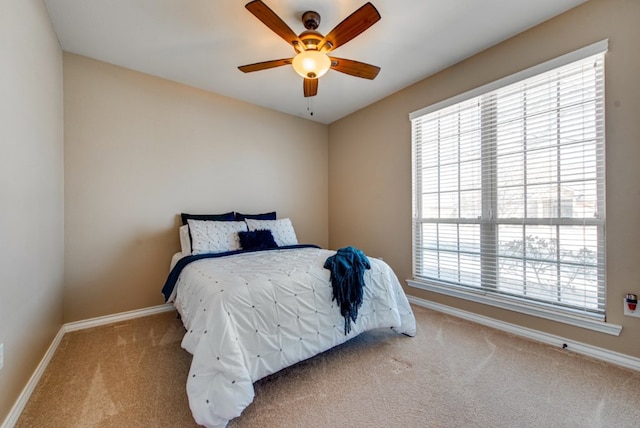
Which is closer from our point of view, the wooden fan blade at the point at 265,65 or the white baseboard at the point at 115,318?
the wooden fan blade at the point at 265,65

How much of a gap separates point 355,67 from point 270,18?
793 millimetres

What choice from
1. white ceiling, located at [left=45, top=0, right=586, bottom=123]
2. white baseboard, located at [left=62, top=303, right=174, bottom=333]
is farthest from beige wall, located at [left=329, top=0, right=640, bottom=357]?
white baseboard, located at [left=62, top=303, right=174, bottom=333]

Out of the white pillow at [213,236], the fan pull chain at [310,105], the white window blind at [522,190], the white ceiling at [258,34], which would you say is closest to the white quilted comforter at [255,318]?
the white pillow at [213,236]

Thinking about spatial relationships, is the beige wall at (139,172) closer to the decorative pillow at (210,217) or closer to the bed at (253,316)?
the decorative pillow at (210,217)

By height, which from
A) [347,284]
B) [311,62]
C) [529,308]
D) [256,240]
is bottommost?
[529,308]

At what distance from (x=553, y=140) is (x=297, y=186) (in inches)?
118

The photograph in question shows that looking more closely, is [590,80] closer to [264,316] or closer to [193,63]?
[264,316]

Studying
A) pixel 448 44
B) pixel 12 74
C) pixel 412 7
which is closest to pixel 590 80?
pixel 448 44

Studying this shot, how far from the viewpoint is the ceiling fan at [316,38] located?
1.66 meters

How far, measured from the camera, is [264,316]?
1.62 meters

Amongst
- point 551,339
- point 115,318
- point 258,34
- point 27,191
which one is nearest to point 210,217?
point 115,318

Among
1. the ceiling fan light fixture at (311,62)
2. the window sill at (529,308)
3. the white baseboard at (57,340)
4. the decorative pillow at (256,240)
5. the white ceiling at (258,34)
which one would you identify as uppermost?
the white ceiling at (258,34)

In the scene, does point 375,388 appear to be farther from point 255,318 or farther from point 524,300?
point 524,300

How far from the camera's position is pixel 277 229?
3.31m
